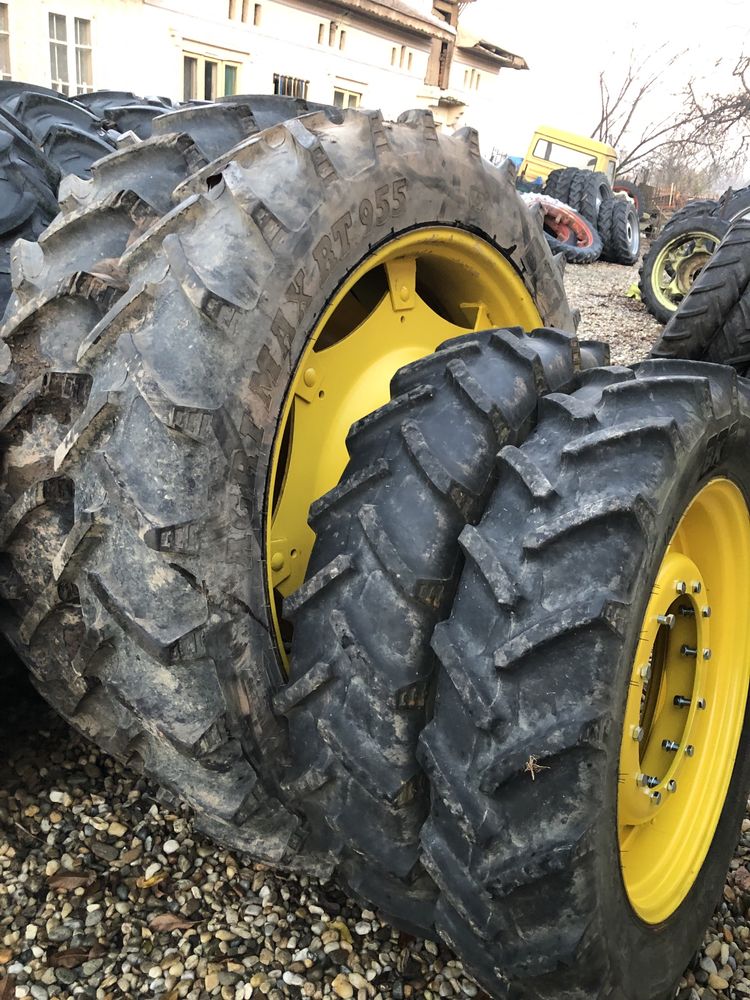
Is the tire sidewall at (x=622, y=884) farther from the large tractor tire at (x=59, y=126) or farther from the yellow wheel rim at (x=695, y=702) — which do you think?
the large tractor tire at (x=59, y=126)

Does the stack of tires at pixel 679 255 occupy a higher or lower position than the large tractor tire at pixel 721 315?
lower

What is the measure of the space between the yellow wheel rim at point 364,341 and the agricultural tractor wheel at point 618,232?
14.7 meters

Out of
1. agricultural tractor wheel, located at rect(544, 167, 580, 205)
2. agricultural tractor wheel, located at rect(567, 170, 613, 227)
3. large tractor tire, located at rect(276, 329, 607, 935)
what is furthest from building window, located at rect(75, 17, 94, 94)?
large tractor tire, located at rect(276, 329, 607, 935)

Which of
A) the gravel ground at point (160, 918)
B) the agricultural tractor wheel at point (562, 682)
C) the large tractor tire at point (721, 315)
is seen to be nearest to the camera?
the agricultural tractor wheel at point (562, 682)

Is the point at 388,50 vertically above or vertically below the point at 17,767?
above

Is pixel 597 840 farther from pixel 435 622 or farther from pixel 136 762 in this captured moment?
pixel 136 762

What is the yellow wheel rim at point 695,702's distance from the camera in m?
1.75

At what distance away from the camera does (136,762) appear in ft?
5.10

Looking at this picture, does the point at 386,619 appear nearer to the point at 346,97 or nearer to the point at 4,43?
the point at 4,43

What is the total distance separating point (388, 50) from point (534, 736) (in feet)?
76.3

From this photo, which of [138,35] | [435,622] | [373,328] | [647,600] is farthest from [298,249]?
[138,35]

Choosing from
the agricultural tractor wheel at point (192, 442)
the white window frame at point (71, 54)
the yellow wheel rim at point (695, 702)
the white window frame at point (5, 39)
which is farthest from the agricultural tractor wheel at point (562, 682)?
the white window frame at point (71, 54)

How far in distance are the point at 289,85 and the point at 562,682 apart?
20137 millimetres

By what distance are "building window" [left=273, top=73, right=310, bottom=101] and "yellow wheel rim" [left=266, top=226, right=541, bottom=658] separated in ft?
59.4
